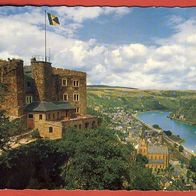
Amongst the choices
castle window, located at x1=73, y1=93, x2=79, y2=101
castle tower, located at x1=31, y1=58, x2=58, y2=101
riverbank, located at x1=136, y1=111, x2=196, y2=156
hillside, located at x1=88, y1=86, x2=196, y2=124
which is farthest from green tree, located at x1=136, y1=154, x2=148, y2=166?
castle tower, located at x1=31, y1=58, x2=58, y2=101

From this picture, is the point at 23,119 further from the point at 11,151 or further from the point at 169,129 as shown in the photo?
the point at 169,129

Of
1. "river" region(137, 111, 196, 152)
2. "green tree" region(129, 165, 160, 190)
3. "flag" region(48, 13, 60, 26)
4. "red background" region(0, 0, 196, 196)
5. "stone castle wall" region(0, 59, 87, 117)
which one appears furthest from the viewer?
"stone castle wall" region(0, 59, 87, 117)

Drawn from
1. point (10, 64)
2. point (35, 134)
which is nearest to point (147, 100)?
point (35, 134)

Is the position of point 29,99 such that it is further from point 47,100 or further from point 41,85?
point 41,85

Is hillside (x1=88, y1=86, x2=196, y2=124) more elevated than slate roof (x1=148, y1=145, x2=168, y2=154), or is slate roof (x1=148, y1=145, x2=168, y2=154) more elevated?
hillside (x1=88, y1=86, x2=196, y2=124)

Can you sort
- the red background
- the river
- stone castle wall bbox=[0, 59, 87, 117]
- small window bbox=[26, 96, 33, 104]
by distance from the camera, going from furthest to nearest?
small window bbox=[26, 96, 33, 104], stone castle wall bbox=[0, 59, 87, 117], the river, the red background

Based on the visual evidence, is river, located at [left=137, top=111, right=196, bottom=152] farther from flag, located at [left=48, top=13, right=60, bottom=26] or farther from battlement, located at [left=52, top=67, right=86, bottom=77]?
flag, located at [left=48, top=13, right=60, bottom=26]
